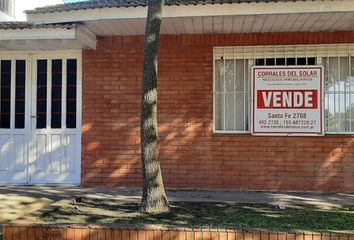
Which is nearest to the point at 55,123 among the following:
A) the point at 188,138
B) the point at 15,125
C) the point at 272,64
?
the point at 15,125

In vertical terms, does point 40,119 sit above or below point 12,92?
below

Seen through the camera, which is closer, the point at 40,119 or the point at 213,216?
the point at 213,216

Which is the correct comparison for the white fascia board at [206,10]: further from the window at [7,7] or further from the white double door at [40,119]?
the window at [7,7]

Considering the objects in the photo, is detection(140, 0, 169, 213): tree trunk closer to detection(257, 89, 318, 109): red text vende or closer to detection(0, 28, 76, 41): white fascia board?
detection(0, 28, 76, 41): white fascia board

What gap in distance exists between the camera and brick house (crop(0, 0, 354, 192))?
841 centimetres

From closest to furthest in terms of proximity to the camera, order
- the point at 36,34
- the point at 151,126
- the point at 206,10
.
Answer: the point at 151,126, the point at 206,10, the point at 36,34

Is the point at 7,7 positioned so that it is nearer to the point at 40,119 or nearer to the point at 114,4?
the point at 40,119

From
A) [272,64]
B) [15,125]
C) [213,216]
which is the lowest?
[213,216]

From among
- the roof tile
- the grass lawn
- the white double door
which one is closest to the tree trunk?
the grass lawn

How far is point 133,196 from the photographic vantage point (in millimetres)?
7781

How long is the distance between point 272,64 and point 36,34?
4.37 meters

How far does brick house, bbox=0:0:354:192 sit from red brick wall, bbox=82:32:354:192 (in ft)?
0.06

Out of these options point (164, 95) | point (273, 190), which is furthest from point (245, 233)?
point (164, 95)

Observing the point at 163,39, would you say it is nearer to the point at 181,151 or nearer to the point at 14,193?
the point at 181,151
